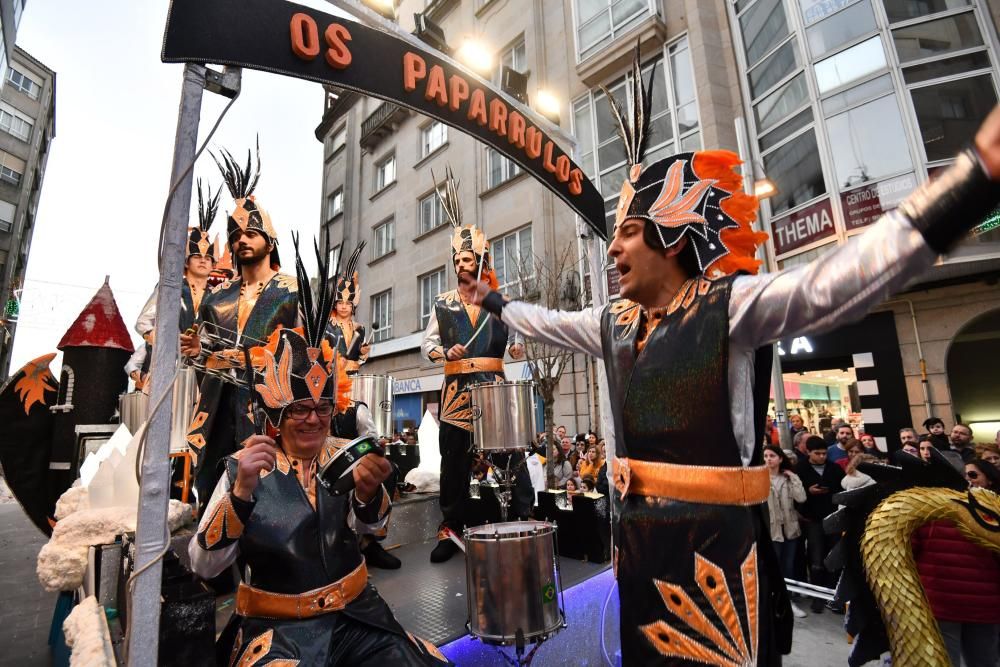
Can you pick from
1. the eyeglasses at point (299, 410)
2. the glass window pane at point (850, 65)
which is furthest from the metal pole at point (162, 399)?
the glass window pane at point (850, 65)

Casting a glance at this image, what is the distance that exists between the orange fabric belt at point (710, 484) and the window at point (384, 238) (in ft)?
72.7

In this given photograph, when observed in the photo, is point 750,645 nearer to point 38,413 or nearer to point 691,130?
point 38,413

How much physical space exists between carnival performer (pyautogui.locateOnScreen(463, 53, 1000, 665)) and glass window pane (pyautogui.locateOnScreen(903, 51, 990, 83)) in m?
13.5

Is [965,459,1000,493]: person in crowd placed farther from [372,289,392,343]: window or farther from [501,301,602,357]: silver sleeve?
[372,289,392,343]: window

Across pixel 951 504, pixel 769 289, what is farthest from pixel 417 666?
pixel 951 504

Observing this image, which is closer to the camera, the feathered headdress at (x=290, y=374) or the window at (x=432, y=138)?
the feathered headdress at (x=290, y=374)

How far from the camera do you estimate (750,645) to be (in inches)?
60.0

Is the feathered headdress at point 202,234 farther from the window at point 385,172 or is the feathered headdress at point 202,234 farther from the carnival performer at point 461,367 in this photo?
the window at point 385,172

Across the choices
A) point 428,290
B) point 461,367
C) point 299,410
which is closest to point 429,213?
point 428,290

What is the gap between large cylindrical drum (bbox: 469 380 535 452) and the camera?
3.48 m

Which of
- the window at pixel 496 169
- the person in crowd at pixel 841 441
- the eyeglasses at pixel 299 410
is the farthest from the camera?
the window at pixel 496 169

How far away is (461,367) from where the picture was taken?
4.48 metres

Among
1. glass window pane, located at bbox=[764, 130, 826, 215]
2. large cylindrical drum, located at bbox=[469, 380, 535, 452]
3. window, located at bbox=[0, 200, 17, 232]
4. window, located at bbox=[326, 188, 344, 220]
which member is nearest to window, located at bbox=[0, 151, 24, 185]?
window, located at bbox=[0, 200, 17, 232]

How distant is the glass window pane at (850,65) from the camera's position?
11719 mm
